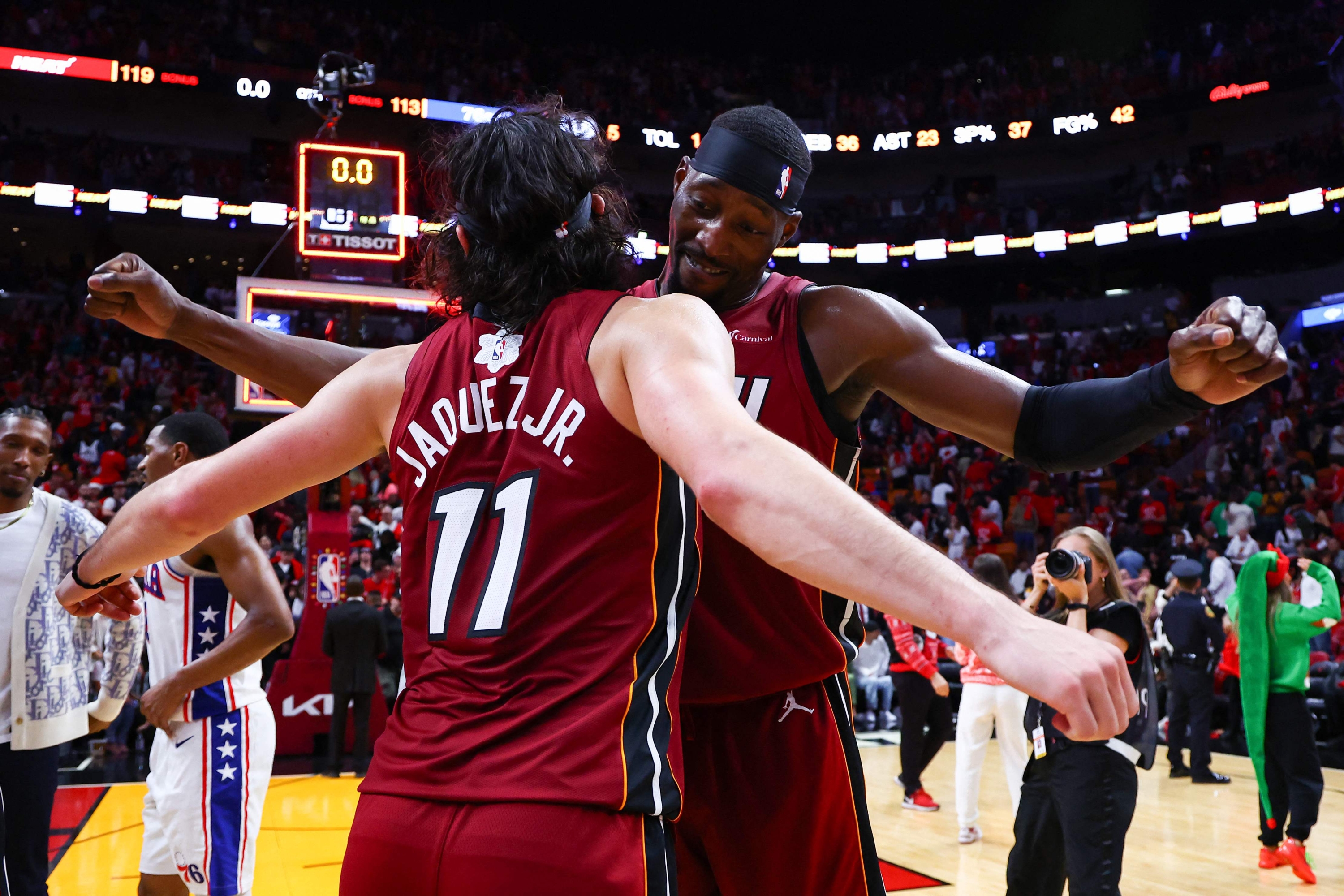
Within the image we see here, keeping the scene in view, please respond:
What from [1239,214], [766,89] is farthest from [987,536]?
[766,89]

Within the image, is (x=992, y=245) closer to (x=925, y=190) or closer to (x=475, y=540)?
(x=925, y=190)

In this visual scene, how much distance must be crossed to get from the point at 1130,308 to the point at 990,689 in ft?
62.3

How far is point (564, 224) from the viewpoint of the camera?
5.75ft

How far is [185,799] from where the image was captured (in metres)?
4.06

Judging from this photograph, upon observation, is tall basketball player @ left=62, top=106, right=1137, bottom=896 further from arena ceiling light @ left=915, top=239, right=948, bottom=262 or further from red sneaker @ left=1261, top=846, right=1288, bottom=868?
arena ceiling light @ left=915, top=239, right=948, bottom=262

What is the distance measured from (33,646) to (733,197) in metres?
3.28

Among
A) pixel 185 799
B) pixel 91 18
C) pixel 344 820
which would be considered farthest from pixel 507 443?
pixel 91 18

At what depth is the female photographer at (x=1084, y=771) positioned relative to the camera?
4.53 meters

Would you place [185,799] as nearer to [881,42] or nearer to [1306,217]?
[1306,217]

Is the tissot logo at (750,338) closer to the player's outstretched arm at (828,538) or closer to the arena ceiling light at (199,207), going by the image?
the player's outstretched arm at (828,538)

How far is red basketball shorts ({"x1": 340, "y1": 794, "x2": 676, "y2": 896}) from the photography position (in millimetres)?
1415

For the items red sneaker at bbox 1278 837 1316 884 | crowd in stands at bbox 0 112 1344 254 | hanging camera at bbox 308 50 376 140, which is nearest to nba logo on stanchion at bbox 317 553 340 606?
hanging camera at bbox 308 50 376 140

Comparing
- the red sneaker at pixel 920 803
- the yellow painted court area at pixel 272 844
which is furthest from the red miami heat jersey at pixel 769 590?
the red sneaker at pixel 920 803

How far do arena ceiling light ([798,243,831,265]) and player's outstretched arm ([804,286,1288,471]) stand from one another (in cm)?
2124
